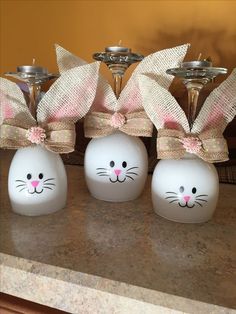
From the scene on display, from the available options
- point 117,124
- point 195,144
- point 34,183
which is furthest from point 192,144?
point 34,183

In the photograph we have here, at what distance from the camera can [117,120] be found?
1.75ft

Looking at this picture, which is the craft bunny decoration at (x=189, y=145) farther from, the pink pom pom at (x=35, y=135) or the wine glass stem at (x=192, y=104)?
the pink pom pom at (x=35, y=135)

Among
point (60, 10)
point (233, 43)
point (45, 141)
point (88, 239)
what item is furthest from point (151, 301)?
point (60, 10)

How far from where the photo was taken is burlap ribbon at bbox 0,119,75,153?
495mm

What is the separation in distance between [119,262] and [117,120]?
0.75 ft

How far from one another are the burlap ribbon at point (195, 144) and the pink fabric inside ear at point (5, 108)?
0.23 meters

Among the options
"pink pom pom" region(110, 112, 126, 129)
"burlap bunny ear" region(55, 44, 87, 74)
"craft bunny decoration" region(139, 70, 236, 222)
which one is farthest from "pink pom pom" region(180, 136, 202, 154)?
"burlap bunny ear" region(55, 44, 87, 74)

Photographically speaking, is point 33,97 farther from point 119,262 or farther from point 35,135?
point 119,262

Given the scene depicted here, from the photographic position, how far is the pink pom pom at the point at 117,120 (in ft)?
1.75

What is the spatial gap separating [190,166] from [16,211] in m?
0.29

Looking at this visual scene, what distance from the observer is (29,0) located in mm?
1047

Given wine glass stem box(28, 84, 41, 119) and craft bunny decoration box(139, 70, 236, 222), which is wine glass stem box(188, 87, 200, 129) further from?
wine glass stem box(28, 84, 41, 119)

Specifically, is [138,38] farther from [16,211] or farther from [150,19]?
[16,211]

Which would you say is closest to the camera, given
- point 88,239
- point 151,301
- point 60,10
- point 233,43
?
point 151,301
